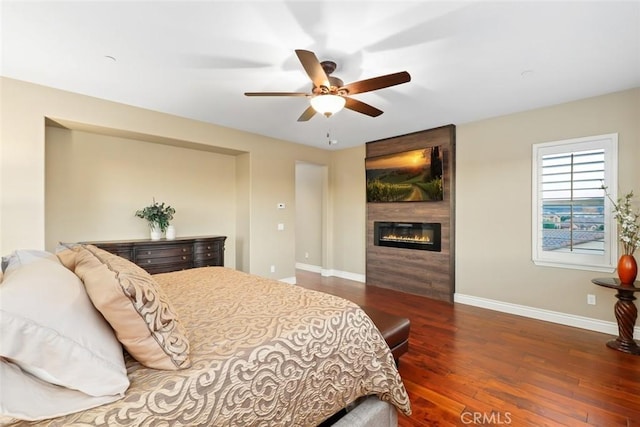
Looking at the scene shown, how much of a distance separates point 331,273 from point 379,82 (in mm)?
4634

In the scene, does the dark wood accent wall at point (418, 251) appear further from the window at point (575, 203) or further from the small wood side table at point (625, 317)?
the small wood side table at point (625, 317)

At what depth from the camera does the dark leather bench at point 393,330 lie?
2205 millimetres

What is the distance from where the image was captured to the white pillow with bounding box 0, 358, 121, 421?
2.54 feet

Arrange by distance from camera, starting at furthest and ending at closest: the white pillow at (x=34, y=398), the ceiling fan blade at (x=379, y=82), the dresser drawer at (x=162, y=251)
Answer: the dresser drawer at (x=162, y=251)
the ceiling fan blade at (x=379, y=82)
the white pillow at (x=34, y=398)

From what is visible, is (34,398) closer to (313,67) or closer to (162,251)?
(313,67)

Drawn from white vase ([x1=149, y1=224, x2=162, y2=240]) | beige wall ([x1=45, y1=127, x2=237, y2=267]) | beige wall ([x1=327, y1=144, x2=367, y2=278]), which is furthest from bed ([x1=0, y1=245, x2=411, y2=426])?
beige wall ([x1=327, y1=144, x2=367, y2=278])

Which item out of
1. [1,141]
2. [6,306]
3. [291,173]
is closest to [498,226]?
[291,173]

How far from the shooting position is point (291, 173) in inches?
213

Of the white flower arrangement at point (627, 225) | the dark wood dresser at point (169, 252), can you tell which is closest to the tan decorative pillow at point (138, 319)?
the dark wood dresser at point (169, 252)

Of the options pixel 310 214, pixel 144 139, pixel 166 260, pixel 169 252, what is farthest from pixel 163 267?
pixel 310 214

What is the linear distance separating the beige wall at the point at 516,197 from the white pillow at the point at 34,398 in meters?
4.43

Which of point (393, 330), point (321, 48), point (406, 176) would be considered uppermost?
point (321, 48)

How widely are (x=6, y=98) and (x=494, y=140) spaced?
5.66m

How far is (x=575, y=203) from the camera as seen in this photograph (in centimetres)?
338
